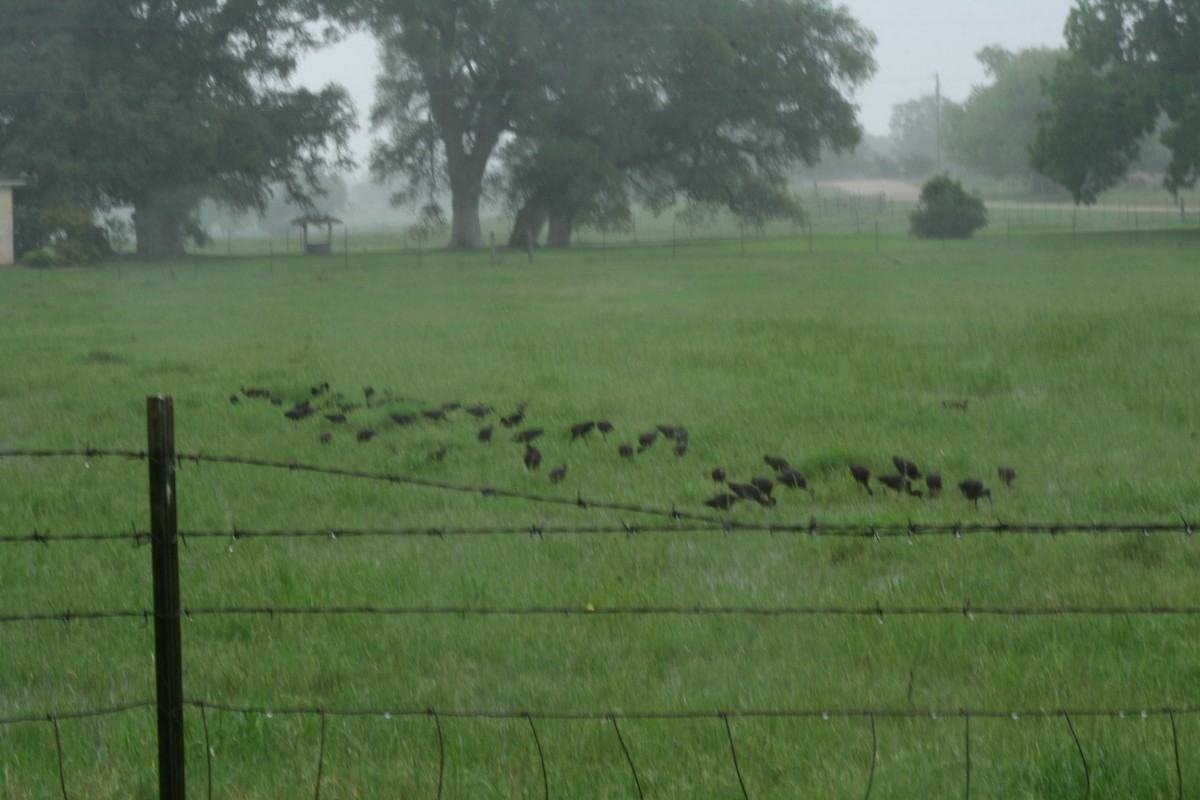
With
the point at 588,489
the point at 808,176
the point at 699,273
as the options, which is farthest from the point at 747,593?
the point at 808,176

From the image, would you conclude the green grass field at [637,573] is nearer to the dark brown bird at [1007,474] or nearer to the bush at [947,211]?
the dark brown bird at [1007,474]

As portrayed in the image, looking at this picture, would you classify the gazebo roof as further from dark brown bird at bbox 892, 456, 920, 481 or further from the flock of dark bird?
dark brown bird at bbox 892, 456, 920, 481

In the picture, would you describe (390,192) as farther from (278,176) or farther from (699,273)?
(699,273)

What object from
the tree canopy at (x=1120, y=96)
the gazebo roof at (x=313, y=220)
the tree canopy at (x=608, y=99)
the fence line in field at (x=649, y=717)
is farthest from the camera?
the gazebo roof at (x=313, y=220)

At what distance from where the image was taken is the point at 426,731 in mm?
4922

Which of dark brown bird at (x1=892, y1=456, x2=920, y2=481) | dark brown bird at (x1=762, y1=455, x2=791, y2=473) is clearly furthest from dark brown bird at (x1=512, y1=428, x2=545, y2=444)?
dark brown bird at (x1=892, y1=456, x2=920, y2=481)

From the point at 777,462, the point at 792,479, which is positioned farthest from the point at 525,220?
the point at 792,479

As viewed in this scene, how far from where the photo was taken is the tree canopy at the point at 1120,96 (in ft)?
161

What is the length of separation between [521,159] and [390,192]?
7578 mm

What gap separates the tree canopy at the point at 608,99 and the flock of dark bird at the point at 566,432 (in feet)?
135

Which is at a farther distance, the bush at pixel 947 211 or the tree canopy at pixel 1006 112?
the tree canopy at pixel 1006 112

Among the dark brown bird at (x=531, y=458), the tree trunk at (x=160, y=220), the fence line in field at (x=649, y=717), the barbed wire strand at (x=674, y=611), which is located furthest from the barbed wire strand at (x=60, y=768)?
the tree trunk at (x=160, y=220)

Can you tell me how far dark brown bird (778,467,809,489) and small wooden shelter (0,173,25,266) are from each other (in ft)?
136

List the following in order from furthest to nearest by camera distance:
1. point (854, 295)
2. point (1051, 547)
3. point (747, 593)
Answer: point (854, 295)
point (1051, 547)
point (747, 593)
